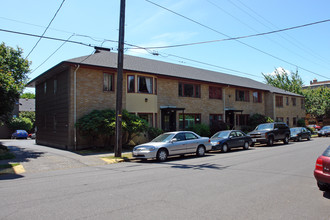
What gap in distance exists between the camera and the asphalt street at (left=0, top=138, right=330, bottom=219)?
4.98m

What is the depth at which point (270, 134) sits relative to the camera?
20.9 metres

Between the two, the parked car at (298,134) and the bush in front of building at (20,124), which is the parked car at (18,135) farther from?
the parked car at (298,134)

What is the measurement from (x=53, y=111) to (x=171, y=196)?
1689cm

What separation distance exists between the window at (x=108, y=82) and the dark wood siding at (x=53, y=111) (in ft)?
8.23

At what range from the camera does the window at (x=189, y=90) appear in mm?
23934

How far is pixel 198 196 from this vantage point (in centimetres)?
614

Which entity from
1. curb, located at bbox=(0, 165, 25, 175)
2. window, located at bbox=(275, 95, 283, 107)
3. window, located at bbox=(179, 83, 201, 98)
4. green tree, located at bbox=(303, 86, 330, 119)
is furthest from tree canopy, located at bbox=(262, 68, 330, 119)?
curb, located at bbox=(0, 165, 25, 175)

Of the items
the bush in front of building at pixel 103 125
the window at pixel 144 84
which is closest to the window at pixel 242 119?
the window at pixel 144 84

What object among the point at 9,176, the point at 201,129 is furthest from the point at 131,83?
the point at 9,176

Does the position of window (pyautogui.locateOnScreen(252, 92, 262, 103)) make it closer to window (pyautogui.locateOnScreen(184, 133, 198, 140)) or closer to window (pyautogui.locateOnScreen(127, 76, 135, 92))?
window (pyautogui.locateOnScreen(127, 76, 135, 92))

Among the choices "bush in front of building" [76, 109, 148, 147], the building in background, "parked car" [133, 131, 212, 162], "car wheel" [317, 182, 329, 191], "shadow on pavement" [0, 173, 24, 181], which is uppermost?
the building in background

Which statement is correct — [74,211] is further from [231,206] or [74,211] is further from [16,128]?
[16,128]

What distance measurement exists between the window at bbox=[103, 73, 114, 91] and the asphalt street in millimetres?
10502

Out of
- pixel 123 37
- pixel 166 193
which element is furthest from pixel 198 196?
pixel 123 37
